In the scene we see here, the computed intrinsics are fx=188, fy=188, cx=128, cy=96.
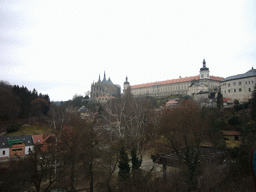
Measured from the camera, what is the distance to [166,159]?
1284 centimetres

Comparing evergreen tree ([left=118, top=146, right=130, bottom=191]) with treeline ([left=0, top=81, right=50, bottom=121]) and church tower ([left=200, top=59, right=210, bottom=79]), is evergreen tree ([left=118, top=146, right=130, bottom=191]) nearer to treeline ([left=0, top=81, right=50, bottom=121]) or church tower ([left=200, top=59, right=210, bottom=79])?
treeline ([left=0, top=81, right=50, bottom=121])

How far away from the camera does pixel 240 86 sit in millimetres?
45688

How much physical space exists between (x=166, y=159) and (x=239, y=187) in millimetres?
4446

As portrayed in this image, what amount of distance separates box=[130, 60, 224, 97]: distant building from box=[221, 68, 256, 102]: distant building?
18.3 m

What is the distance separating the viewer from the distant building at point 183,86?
71.8 metres

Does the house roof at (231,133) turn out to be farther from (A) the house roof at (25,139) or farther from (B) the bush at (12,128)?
(B) the bush at (12,128)

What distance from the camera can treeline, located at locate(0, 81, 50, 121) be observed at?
32125 millimetres

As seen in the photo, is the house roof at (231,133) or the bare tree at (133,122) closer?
the bare tree at (133,122)

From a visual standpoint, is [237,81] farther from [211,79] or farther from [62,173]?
[62,173]

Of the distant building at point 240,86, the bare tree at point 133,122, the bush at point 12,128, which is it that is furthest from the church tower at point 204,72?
the bush at point 12,128

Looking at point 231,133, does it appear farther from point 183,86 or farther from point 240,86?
point 183,86

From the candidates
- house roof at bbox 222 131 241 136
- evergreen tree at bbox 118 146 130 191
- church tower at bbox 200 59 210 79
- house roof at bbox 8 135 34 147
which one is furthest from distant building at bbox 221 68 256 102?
house roof at bbox 8 135 34 147

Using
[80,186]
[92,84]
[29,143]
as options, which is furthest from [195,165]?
[92,84]

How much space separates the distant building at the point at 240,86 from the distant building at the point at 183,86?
18.3 m
